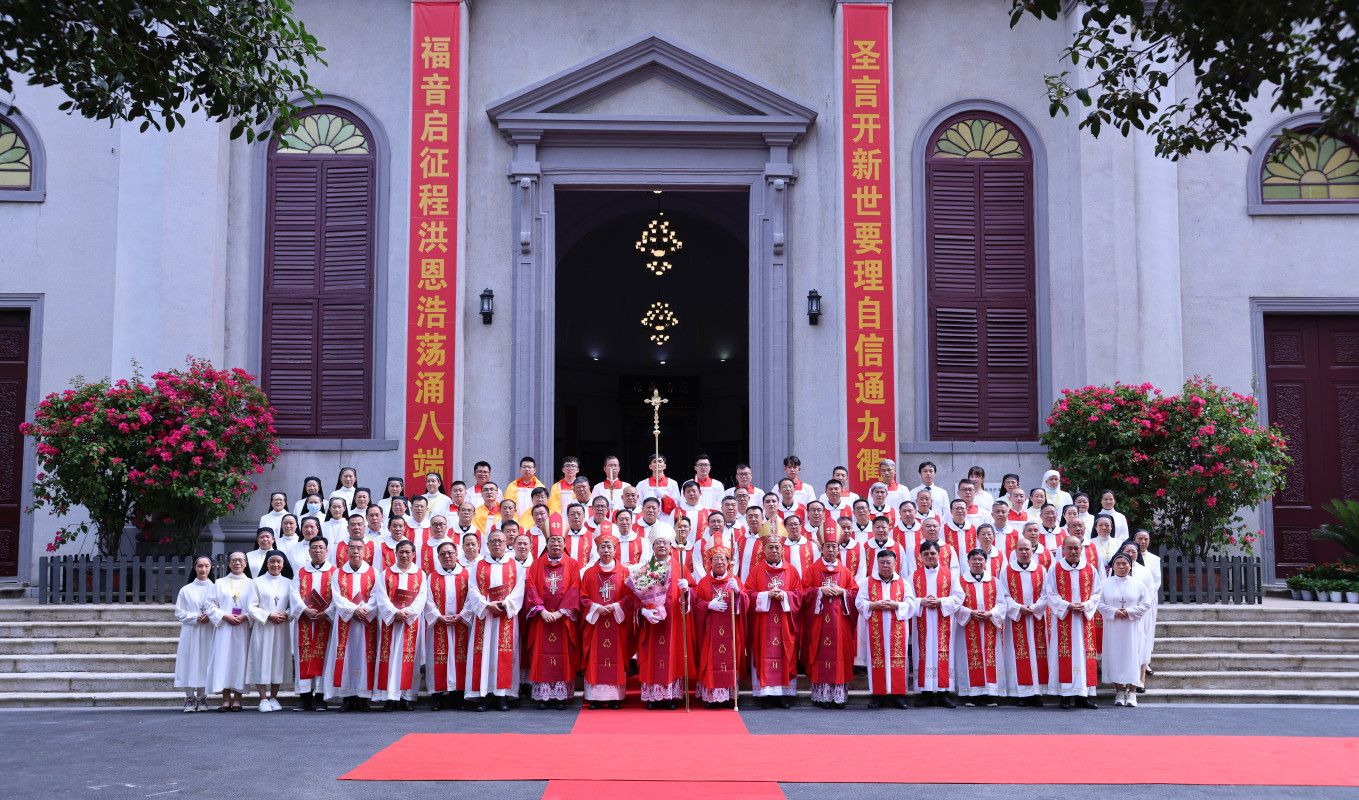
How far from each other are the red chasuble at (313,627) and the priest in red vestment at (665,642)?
9.20 ft

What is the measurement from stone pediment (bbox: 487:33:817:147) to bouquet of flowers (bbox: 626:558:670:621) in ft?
21.8

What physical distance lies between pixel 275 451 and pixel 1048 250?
9.86 meters

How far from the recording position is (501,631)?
10828 mm

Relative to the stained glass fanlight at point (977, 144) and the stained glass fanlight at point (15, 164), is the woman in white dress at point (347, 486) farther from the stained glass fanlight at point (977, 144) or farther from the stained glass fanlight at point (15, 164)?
the stained glass fanlight at point (977, 144)

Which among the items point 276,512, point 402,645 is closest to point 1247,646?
point 402,645

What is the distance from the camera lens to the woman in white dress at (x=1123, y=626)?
1086 centimetres

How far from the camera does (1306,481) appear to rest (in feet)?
51.7

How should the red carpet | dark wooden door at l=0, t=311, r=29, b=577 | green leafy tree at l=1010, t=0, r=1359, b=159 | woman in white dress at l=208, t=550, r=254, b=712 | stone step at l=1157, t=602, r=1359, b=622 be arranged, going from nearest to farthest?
green leafy tree at l=1010, t=0, r=1359, b=159 < the red carpet < woman in white dress at l=208, t=550, r=254, b=712 < stone step at l=1157, t=602, r=1359, b=622 < dark wooden door at l=0, t=311, r=29, b=577

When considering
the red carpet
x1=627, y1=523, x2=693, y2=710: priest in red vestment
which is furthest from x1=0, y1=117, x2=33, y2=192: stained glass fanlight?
the red carpet

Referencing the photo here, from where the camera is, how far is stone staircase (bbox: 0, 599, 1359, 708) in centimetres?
1095

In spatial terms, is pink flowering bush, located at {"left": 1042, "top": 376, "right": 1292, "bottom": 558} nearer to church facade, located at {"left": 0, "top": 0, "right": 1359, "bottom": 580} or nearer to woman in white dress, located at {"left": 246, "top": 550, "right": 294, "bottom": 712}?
church facade, located at {"left": 0, "top": 0, "right": 1359, "bottom": 580}

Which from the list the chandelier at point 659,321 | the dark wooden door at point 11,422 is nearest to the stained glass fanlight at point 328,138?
the dark wooden door at point 11,422

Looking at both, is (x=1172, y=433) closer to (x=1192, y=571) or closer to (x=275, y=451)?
(x=1192, y=571)

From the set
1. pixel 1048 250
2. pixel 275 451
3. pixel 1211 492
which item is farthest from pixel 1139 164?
pixel 275 451
